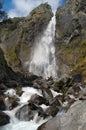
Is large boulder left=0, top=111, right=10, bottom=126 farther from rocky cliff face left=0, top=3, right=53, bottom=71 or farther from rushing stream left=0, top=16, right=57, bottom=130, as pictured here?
rocky cliff face left=0, top=3, right=53, bottom=71

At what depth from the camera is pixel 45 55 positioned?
94.6m

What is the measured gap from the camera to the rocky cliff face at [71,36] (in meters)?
85.8

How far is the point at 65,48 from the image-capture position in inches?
3531

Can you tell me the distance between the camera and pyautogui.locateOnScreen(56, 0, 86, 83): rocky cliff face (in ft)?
281

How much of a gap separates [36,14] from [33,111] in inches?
2769

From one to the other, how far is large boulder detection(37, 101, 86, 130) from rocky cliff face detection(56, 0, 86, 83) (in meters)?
58.8

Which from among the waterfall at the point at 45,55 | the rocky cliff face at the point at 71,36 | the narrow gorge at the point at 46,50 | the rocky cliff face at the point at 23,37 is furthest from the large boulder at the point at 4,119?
the rocky cliff face at the point at 23,37

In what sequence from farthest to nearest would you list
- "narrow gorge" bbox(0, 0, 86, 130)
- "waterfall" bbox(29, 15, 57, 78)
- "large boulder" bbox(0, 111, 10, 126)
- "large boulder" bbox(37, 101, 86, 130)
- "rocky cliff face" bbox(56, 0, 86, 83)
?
"waterfall" bbox(29, 15, 57, 78)
"rocky cliff face" bbox(56, 0, 86, 83)
"narrow gorge" bbox(0, 0, 86, 130)
"large boulder" bbox(0, 111, 10, 126)
"large boulder" bbox(37, 101, 86, 130)

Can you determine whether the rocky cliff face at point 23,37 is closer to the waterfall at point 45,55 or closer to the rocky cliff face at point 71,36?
the waterfall at point 45,55

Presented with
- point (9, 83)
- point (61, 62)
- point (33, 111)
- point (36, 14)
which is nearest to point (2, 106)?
point (33, 111)

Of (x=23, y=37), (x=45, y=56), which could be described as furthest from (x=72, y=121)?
(x=23, y=37)

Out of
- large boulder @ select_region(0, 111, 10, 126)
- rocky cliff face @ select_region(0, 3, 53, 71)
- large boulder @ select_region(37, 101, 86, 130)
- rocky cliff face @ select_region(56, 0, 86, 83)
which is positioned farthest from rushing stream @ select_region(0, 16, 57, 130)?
large boulder @ select_region(37, 101, 86, 130)

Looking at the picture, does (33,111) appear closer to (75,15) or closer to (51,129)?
(51,129)

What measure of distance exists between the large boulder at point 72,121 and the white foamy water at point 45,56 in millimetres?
65372
